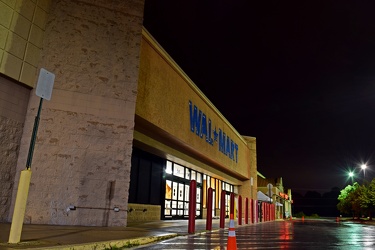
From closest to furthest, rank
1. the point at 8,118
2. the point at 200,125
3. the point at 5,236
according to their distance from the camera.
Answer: the point at 5,236 < the point at 8,118 < the point at 200,125

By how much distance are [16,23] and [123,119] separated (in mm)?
4169

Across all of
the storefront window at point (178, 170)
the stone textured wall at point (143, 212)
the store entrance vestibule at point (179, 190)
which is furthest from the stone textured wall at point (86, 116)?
the storefront window at point (178, 170)

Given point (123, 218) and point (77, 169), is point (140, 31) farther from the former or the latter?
point (123, 218)

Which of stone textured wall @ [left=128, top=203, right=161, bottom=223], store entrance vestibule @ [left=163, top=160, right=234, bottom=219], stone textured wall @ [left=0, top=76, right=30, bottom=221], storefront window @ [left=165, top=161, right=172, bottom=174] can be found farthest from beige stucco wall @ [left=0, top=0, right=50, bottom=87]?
store entrance vestibule @ [left=163, top=160, right=234, bottom=219]

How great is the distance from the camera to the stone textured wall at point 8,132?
365 inches

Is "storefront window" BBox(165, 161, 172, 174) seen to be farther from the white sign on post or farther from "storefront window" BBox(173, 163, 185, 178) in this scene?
the white sign on post

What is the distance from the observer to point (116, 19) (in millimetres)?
11516

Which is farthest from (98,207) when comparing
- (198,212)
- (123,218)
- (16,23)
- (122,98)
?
(198,212)

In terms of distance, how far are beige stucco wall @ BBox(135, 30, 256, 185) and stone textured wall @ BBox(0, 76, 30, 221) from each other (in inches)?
154

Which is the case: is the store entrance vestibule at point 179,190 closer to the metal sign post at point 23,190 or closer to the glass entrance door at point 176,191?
the glass entrance door at point 176,191

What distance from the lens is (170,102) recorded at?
15477 mm

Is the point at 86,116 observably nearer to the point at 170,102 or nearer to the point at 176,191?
the point at 170,102

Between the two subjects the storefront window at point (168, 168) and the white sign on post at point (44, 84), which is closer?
the white sign on post at point (44, 84)

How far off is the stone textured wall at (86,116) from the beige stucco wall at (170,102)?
1499 mm
